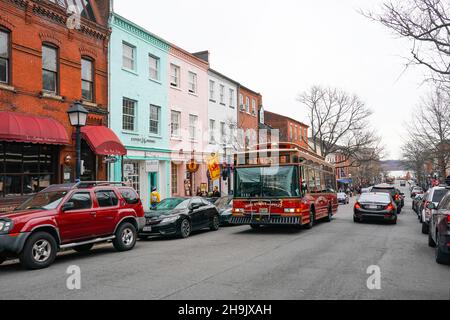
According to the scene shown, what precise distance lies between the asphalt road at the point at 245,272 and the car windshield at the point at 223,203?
252 inches

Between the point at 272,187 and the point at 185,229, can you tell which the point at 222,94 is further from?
the point at 185,229

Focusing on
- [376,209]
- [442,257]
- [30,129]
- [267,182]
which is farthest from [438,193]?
[30,129]

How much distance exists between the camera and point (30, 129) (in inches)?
596

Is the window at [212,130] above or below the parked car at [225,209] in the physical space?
above

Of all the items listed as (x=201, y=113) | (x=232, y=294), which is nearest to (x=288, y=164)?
(x=232, y=294)

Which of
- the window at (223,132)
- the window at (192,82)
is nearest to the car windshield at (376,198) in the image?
the window at (192,82)

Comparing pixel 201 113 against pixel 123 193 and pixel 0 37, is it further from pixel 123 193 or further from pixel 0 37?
pixel 123 193

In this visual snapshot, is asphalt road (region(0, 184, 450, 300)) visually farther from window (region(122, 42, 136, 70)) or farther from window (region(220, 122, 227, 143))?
window (region(220, 122, 227, 143))

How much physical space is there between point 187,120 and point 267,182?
14124 millimetres

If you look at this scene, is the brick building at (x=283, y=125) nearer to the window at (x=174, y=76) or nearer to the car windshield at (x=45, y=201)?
the window at (x=174, y=76)

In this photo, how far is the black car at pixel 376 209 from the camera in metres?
18.2

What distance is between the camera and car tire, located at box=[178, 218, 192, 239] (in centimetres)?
1410

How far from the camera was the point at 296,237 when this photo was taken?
532 inches
